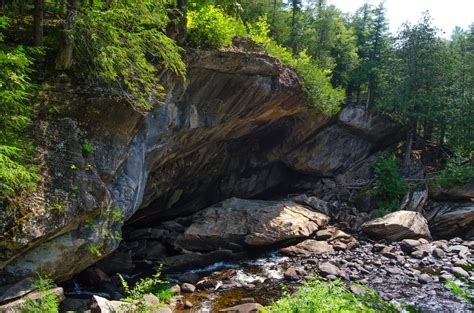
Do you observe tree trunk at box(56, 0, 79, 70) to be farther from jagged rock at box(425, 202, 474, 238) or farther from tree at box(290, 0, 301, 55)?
tree at box(290, 0, 301, 55)

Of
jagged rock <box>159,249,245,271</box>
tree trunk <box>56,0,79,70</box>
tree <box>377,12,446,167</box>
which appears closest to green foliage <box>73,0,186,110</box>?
tree trunk <box>56,0,79,70</box>

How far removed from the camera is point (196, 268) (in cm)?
1549


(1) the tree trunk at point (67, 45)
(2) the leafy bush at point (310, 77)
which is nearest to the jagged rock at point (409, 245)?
(2) the leafy bush at point (310, 77)

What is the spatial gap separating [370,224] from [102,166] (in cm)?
1453

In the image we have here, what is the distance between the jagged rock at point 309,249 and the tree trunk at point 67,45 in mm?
12174

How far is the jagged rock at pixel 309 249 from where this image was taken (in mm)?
17047

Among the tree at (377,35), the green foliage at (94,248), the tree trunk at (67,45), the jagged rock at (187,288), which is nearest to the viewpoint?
the tree trunk at (67,45)

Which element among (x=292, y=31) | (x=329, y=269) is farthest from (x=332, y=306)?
(x=292, y=31)

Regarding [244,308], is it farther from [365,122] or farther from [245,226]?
[365,122]

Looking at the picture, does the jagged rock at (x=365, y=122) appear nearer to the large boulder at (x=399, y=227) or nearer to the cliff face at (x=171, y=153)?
the cliff face at (x=171, y=153)

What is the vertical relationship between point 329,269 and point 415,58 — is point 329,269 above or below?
below

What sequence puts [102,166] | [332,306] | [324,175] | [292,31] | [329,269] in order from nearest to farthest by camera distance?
[332,306]
[102,166]
[329,269]
[324,175]
[292,31]

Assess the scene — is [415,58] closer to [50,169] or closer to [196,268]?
[196,268]

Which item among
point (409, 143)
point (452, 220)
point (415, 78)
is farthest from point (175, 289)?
point (415, 78)
